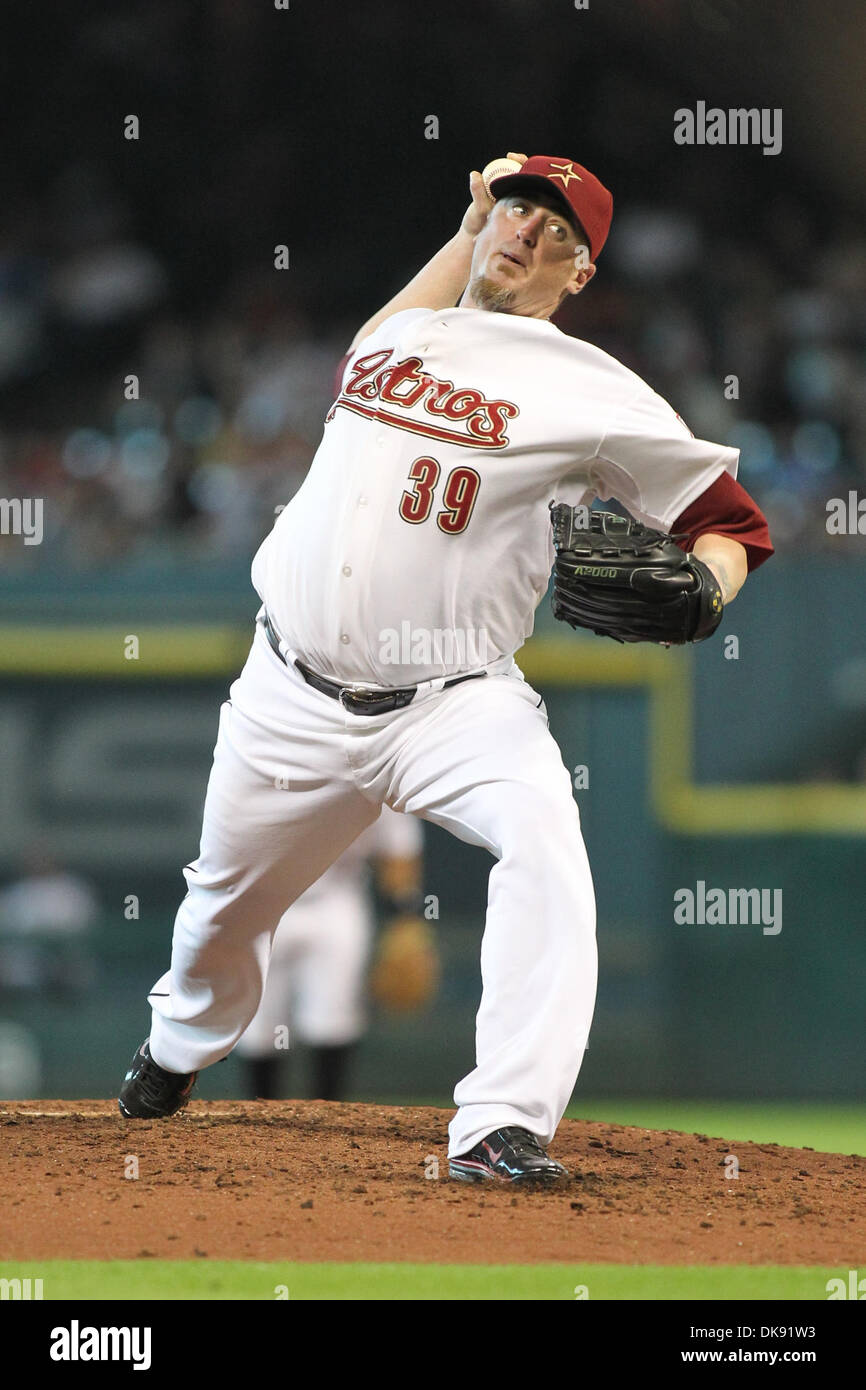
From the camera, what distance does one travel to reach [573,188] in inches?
113

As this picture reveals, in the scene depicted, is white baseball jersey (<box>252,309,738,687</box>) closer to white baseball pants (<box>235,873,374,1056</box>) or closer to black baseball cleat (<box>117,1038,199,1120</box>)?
black baseball cleat (<box>117,1038,199,1120</box>)

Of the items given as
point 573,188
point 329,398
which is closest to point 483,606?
point 573,188

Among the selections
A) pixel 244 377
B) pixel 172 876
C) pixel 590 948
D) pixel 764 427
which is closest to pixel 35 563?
pixel 172 876

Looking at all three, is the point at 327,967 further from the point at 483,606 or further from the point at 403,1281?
the point at 403,1281

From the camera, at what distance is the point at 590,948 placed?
8.55ft

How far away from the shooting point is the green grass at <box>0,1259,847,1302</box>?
205 centimetres

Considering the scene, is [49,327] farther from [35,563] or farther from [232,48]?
[35,563]

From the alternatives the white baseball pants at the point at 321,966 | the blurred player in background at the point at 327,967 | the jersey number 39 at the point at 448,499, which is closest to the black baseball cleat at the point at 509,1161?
the jersey number 39 at the point at 448,499

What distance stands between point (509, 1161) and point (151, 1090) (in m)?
1.00

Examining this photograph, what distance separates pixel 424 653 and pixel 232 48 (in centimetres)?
762
